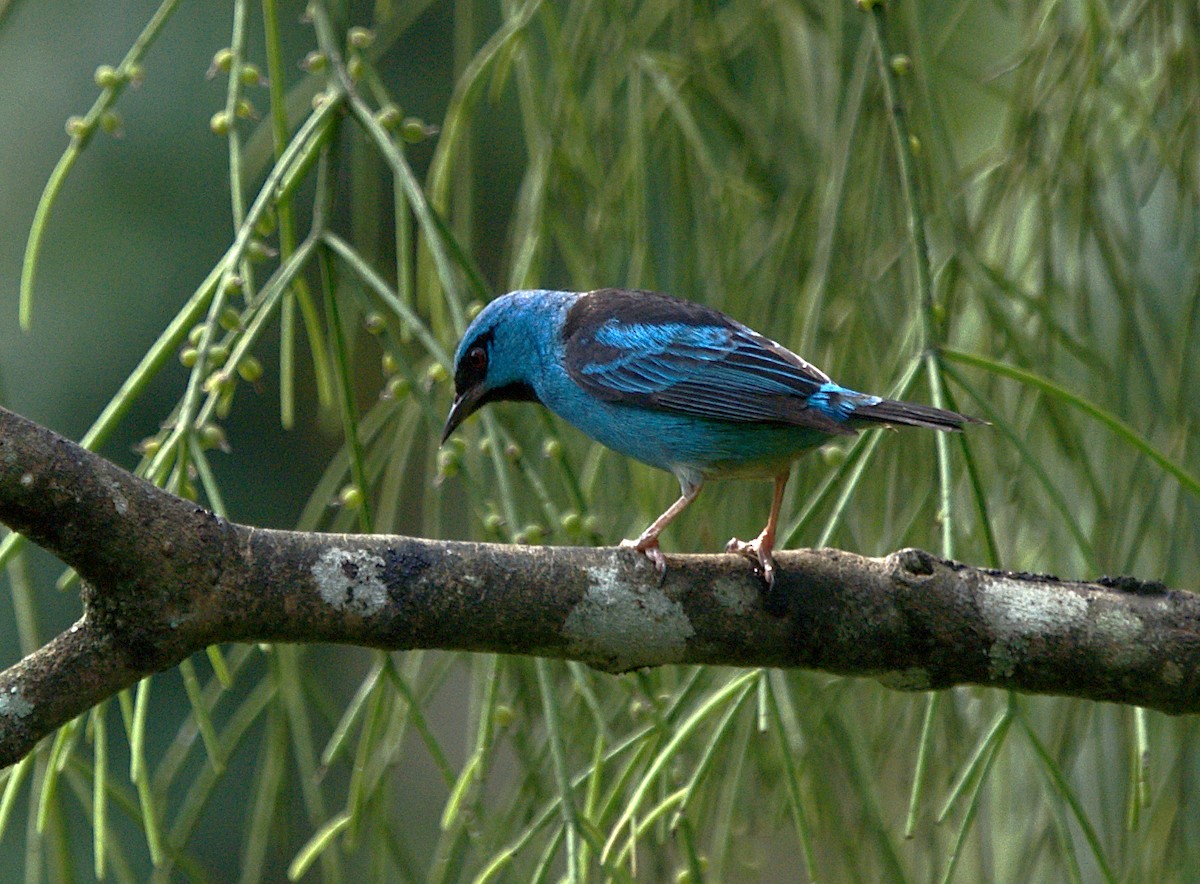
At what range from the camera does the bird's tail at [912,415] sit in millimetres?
2625

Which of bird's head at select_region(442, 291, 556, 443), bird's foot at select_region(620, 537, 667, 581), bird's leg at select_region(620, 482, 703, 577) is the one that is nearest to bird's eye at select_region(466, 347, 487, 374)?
bird's head at select_region(442, 291, 556, 443)

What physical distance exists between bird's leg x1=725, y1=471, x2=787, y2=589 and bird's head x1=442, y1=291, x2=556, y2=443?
2.56 ft

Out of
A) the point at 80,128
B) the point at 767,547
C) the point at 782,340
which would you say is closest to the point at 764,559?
the point at 767,547

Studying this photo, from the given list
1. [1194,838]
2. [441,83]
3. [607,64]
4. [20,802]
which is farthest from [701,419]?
[441,83]

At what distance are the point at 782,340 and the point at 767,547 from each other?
99 cm

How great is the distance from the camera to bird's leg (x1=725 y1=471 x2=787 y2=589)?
2.60m

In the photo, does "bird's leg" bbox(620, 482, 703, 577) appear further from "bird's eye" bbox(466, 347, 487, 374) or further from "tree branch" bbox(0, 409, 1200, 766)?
"bird's eye" bbox(466, 347, 487, 374)

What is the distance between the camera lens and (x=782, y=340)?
368 centimetres

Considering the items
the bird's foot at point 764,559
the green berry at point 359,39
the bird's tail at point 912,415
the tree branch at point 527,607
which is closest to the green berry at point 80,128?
the green berry at point 359,39

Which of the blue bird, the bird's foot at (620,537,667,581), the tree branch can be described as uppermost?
the blue bird

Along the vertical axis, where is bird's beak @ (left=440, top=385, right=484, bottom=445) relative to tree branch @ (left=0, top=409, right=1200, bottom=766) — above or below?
above

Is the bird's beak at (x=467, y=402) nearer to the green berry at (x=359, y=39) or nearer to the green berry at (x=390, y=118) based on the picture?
the green berry at (x=390, y=118)

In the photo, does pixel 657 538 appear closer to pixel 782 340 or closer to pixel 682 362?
pixel 682 362

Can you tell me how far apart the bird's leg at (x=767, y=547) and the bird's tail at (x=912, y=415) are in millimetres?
320
